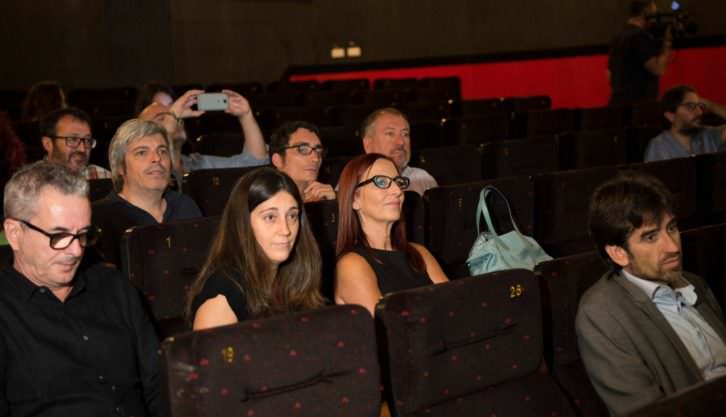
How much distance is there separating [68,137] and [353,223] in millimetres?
2006

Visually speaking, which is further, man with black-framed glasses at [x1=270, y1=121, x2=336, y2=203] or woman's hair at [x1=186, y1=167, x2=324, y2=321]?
man with black-framed glasses at [x1=270, y1=121, x2=336, y2=203]

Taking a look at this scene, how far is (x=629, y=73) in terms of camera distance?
9008mm

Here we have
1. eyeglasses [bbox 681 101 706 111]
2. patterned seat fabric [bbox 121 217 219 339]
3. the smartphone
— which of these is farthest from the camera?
eyeglasses [bbox 681 101 706 111]

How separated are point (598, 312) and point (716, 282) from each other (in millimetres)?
811

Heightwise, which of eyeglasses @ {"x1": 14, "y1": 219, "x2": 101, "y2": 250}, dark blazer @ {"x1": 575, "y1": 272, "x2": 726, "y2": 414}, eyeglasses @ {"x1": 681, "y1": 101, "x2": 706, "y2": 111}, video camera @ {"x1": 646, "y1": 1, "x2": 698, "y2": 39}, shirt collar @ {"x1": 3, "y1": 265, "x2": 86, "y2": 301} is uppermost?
video camera @ {"x1": 646, "y1": 1, "x2": 698, "y2": 39}

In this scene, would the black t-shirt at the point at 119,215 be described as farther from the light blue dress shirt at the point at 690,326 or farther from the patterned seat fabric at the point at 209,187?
the light blue dress shirt at the point at 690,326

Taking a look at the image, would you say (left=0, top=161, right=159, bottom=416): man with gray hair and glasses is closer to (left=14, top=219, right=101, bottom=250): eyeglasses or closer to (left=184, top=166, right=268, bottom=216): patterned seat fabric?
(left=14, top=219, right=101, bottom=250): eyeglasses

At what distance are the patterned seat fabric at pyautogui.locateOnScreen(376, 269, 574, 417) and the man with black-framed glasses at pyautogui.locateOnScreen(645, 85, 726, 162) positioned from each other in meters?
3.40

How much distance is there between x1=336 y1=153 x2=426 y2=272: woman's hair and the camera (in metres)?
3.27

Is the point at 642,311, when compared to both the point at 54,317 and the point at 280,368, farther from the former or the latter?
the point at 54,317

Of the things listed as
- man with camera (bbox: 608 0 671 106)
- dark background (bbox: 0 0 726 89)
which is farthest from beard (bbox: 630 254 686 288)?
dark background (bbox: 0 0 726 89)

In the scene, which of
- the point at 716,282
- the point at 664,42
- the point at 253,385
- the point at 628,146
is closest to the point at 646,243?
the point at 716,282

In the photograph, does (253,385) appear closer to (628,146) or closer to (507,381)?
(507,381)

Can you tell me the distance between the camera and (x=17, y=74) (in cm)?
1382
